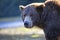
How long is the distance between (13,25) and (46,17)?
825 cm

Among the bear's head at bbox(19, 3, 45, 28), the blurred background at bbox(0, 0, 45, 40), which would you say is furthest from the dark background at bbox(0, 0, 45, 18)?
the bear's head at bbox(19, 3, 45, 28)

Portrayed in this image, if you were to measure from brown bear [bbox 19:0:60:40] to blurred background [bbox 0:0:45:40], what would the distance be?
3.76 metres

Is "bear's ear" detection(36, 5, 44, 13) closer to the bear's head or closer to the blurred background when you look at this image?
the bear's head

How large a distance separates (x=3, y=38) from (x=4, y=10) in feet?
20.9

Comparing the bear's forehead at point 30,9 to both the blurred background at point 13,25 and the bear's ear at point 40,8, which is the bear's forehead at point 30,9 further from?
the blurred background at point 13,25

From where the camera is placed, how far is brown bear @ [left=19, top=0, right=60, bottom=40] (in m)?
7.54

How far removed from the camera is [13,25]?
15867mm

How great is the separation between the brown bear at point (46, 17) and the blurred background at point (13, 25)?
3.76 metres

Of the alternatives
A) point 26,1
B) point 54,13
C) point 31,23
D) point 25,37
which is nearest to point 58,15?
point 54,13

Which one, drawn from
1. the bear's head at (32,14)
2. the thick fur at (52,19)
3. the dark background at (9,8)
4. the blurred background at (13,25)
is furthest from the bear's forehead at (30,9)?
the dark background at (9,8)

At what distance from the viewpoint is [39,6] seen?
308 inches

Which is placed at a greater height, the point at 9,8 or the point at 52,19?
the point at 52,19

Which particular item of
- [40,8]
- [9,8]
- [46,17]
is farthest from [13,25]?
[46,17]

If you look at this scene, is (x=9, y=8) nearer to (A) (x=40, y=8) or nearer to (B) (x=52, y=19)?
(A) (x=40, y=8)
